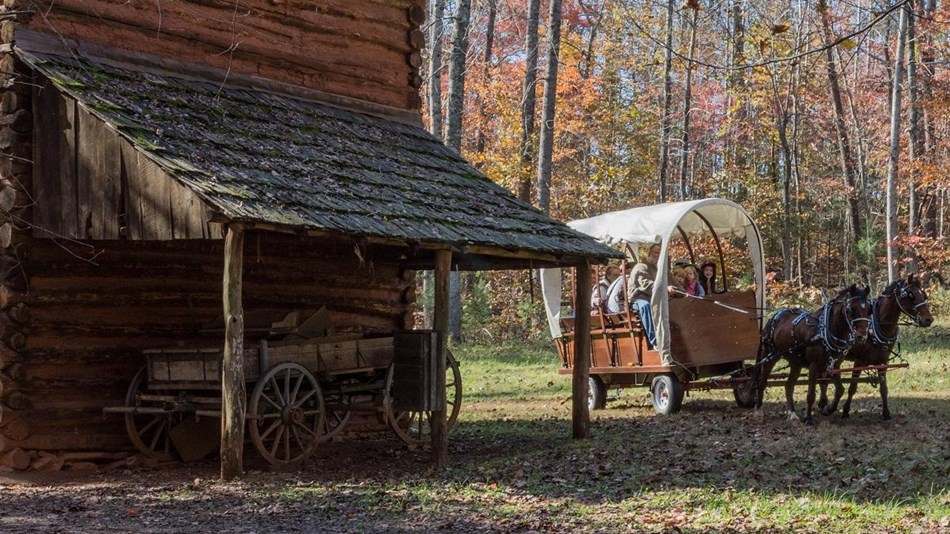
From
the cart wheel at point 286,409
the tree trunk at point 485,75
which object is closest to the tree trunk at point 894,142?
the tree trunk at point 485,75

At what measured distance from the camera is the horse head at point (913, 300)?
1355 centimetres

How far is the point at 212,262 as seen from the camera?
13344mm

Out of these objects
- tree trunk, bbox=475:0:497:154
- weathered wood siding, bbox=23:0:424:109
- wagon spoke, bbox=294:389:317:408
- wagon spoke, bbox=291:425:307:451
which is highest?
tree trunk, bbox=475:0:497:154

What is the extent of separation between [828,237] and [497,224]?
27.7m

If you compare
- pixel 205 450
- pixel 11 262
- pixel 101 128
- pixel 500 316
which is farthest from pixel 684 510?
pixel 500 316

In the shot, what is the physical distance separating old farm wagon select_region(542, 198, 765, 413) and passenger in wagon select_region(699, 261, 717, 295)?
0.12m

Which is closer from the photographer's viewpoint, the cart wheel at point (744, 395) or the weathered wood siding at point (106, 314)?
the weathered wood siding at point (106, 314)

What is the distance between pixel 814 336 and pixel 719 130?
2566cm

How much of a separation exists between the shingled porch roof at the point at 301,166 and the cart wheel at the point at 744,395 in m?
3.84

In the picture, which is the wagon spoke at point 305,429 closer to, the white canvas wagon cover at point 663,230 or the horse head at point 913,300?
the white canvas wagon cover at point 663,230

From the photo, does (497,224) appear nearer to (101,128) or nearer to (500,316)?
(101,128)

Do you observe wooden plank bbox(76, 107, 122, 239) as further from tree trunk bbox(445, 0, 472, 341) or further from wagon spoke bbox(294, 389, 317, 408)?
tree trunk bbox(445, 0, 472, 341)

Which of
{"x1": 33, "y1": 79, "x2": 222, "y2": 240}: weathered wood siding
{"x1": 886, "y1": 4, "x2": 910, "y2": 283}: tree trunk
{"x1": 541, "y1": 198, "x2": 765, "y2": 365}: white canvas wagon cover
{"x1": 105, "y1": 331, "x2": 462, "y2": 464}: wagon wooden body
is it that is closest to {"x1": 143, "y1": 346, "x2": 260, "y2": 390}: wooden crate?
{"x1": 105, "y1": 331, "x2": 462, "y2": 464}: wagon wooden body

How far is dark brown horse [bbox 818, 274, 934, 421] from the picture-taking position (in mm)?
13609
